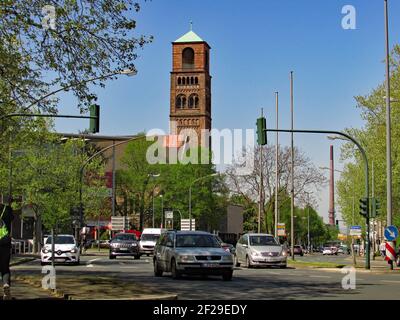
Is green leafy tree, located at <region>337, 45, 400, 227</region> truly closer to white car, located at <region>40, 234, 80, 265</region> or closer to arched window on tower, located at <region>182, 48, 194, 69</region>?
white car, located at <region>40, 234, 80, 265</region>

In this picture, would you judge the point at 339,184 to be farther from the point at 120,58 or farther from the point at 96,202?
the point at 120,58

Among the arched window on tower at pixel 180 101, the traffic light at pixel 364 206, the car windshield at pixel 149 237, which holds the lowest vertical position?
the car windshield at pixel 149 237

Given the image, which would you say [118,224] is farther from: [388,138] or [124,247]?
[388,138]

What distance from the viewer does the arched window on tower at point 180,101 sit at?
135625 millimetres

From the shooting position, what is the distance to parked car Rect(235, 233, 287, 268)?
113 feet

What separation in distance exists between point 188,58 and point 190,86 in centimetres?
620

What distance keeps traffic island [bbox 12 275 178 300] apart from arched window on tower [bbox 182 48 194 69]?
120942mm

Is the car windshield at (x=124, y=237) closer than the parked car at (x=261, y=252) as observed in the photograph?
No

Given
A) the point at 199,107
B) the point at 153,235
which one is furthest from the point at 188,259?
the point at 199,107

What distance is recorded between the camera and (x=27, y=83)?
22.0 metres

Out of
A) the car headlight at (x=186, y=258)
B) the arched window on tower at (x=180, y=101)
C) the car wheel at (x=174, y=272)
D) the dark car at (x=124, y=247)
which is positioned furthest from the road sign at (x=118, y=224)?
the arched window on tower at (x=180, y=101)

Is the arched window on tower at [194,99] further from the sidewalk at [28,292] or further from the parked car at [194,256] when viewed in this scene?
the sidewalk at [28,292]

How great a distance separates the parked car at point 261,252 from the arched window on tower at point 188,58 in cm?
10467

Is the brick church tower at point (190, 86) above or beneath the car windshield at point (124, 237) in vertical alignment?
above
